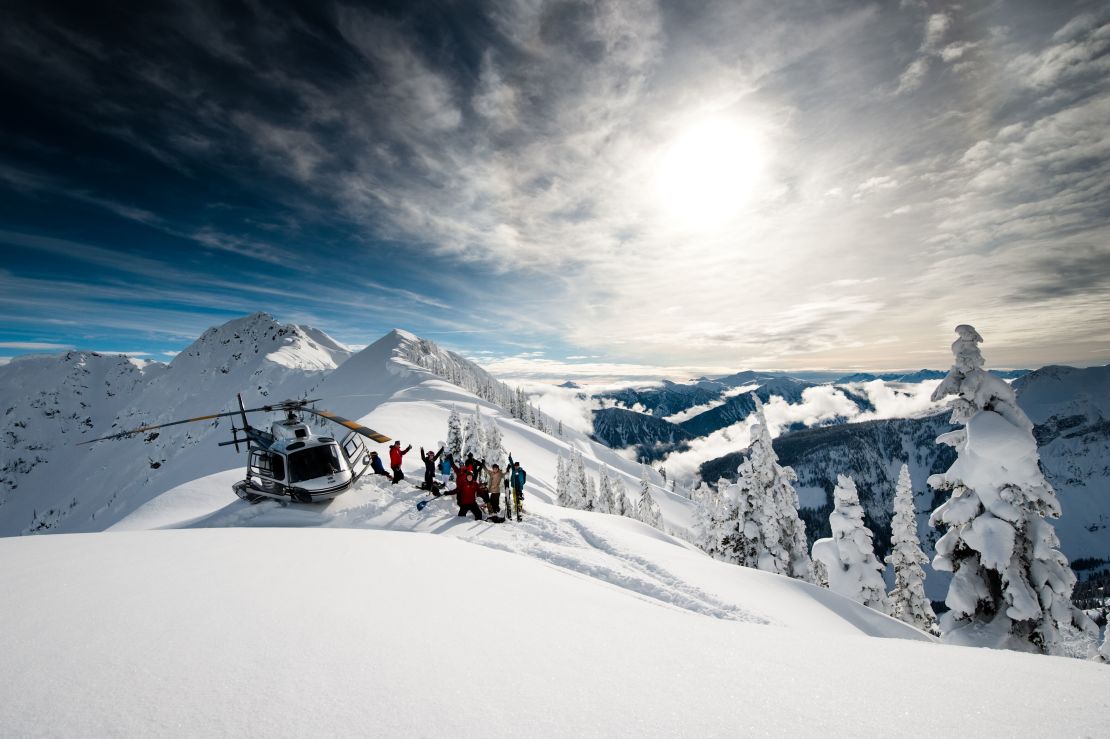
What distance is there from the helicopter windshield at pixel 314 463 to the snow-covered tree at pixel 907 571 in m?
30.2

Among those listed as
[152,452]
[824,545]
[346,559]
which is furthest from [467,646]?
[152,452]

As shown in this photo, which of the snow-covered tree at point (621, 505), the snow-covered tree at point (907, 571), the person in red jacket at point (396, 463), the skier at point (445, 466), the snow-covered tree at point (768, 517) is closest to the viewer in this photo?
the person in red jacket at point (396, 463)

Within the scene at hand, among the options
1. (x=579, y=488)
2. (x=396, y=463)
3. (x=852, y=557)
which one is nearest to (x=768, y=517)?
(x=852, y=557)

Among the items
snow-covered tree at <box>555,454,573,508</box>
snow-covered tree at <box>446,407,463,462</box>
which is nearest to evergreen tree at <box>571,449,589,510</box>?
snow-covered tree at <box>555,454,573,508</box>

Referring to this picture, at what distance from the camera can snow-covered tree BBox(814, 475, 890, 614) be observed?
2386 centimetres

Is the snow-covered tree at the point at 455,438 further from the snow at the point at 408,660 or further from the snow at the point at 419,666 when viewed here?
the snow at the point at 419,666

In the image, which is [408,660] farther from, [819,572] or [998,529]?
[819,572]

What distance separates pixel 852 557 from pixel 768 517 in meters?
4.67

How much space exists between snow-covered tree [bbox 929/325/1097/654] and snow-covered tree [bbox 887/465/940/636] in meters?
14.0

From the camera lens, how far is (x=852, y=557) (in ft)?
80.0

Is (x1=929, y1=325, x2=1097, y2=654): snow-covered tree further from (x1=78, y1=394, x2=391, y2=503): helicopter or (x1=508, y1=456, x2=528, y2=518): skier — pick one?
(x1=78, y1=394, x2=391, y2=503): helicopter

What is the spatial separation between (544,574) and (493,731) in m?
5.23

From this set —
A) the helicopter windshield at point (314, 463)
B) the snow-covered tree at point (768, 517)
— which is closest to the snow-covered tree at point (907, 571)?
the snow-covered tree at point (768, 517)

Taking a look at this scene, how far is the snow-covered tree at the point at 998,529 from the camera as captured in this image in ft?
42.1
